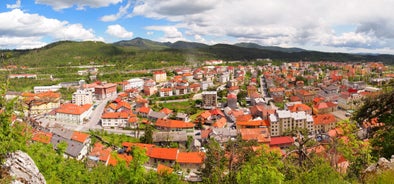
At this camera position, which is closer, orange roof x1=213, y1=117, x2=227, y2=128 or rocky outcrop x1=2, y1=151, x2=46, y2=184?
rocky outcrop x1=2, y1=151, x2=46, y2=184

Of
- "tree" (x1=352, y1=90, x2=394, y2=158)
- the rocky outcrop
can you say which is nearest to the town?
"tree" (x1=352, y1=90, x2=394, y2=158)

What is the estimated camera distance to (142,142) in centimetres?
2453

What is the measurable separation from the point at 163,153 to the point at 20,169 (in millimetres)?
16363

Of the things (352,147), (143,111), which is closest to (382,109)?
(352,147)

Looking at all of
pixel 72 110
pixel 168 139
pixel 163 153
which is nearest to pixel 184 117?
pixel 168 139

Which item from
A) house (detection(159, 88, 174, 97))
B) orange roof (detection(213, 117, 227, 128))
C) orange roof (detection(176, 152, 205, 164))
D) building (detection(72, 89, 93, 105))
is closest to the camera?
orange roof (detection(176, 152, 205, 164))

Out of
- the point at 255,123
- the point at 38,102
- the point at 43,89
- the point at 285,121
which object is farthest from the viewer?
the point at 43,89

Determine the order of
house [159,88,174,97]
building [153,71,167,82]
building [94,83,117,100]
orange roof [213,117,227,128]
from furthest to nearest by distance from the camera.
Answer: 1. building [153,71,167,82]
2. building [94,83,117,100]
3. house [159,88,174,97]
4. orange roof [213,117,227,128]

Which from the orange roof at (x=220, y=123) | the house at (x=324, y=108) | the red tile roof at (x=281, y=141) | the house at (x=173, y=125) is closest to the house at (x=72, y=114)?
the house at (x=173, y=125)

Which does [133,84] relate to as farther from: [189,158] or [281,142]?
[189,158]

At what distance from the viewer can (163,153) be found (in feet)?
68.5

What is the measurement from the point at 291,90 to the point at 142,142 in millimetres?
31056

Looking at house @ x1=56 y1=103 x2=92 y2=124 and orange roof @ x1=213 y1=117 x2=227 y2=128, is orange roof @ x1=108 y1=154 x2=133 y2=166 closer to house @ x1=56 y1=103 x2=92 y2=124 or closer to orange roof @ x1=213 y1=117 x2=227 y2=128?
orange roof @ x1=213 y1=117 x2=227 y2=128

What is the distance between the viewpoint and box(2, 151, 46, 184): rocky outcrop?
462 cm
